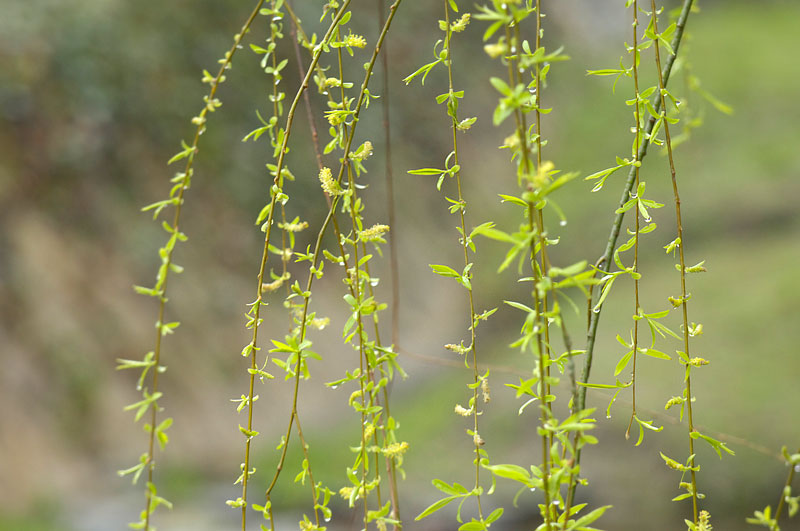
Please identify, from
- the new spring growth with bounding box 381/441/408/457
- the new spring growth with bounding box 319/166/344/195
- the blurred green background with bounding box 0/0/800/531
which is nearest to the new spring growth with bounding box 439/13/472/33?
the new spring growth with bounding box 319/166/344/195

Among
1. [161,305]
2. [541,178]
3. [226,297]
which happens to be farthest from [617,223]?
[226,297]

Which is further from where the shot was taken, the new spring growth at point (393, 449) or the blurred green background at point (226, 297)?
the blurred green background at point (226, 297)

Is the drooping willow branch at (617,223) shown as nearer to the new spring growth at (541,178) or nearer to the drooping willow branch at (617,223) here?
the drooping willow branch at (617,223)

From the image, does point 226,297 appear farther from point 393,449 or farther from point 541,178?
point 541,178

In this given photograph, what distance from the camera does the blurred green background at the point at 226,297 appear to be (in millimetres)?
2127

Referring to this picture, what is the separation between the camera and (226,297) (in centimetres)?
295

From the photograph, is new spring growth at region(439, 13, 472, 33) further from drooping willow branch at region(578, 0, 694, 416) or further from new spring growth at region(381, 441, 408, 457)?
new spring growth at region(381, 441, 408, 457)

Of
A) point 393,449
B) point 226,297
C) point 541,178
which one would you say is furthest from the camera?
point 226,297

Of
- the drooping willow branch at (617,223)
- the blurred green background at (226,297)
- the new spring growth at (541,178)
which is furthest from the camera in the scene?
the blurred green background at (226,297)

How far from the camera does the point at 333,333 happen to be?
3291mm

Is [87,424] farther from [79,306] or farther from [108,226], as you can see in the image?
[108,226]

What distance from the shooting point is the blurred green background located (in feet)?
6.98

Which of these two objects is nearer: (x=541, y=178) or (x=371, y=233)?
(x=541, y=178)

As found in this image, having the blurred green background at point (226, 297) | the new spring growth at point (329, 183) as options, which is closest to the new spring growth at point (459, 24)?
the new spring growth at point (329, 183)
